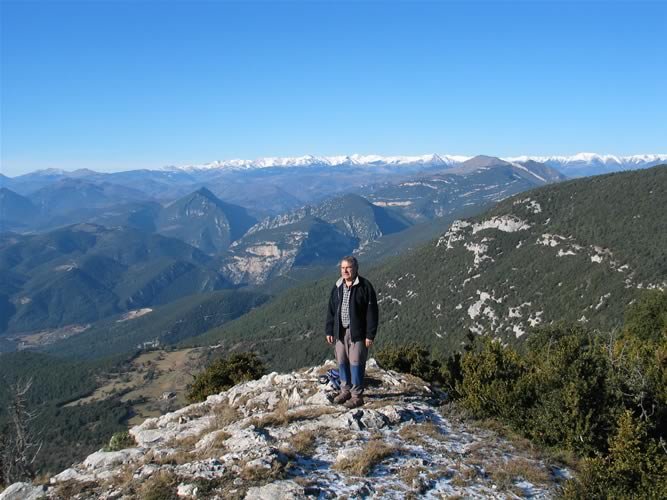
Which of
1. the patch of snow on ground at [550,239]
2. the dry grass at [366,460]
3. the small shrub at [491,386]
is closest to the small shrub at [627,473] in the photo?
the small shrub at [491,386]

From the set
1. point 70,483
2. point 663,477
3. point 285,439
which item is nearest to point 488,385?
point 663,477

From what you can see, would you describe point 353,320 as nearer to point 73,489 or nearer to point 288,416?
point 288,416

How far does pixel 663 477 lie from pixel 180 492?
12713 mm

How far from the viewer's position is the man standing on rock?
1698cm

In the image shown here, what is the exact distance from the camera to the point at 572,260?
496ft

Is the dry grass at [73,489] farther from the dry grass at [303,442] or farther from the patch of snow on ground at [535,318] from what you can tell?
the patch of snow on ground at [535,318]

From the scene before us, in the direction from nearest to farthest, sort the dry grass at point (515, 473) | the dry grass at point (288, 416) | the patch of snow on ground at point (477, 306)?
the dry grass at point (515, 473)
the dry grass at point (288, 416)
the patch of snow on ground at point (477, 306)

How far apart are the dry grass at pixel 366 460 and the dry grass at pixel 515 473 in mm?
3073

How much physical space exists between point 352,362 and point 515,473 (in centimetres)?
671


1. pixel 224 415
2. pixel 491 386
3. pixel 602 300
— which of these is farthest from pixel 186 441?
pixel 602 300

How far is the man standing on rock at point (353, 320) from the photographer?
1698 cm

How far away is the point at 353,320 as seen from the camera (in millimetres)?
17188

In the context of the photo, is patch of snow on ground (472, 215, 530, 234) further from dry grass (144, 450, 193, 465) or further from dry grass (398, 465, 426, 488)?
dry grass (144, 450, 193, 465)

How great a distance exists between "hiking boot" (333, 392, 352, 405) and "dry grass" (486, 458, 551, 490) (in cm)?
646
